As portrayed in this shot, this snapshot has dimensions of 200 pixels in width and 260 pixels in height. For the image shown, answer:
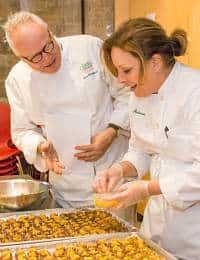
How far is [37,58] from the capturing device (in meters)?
2.31

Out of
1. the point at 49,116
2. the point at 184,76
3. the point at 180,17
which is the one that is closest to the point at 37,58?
the point at 49,116

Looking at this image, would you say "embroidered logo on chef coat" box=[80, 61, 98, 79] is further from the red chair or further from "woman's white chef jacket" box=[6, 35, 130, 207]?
the red chair

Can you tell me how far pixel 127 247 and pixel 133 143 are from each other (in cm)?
51

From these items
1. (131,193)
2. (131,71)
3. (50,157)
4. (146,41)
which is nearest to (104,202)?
(131,193)

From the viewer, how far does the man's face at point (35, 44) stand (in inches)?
89.6

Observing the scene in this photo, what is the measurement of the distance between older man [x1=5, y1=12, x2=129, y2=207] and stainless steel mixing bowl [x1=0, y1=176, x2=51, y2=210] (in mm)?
111

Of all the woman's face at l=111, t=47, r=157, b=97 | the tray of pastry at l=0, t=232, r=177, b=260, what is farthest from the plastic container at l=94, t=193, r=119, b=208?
the woman's face at l=111, t=47, r=157, b=97

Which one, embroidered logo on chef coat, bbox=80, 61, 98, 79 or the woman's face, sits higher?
the woman's face

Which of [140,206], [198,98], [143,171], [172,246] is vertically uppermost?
[198,98]

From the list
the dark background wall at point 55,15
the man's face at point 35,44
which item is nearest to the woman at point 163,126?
the man's face at point 35,44

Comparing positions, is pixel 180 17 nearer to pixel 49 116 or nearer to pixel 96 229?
pixel 49 116

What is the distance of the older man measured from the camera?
7.81 feet

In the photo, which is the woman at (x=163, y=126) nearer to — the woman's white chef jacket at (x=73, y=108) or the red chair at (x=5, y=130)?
the woman's white chef jacket at (x=73, y=108)

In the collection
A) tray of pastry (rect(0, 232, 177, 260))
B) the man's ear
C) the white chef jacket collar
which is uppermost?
the man's ear
